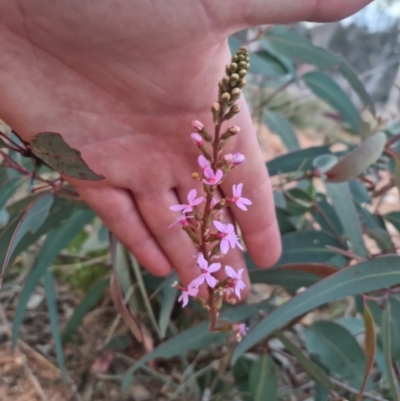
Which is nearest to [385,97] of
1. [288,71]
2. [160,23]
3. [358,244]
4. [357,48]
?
[357,48]

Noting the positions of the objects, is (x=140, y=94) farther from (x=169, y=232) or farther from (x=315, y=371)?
(x=315, y=371)

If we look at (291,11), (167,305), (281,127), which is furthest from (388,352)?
(281,127)

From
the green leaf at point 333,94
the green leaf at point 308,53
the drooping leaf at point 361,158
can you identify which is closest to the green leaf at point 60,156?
the drooping leaf at point 361,158

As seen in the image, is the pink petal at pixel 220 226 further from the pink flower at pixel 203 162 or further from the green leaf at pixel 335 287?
the green leaf at pixel 335 287

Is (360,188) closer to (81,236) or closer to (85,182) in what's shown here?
(85,182)

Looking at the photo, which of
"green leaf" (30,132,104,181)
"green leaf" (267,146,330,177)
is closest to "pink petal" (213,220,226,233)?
"green leaf" (30,132,104,181)
